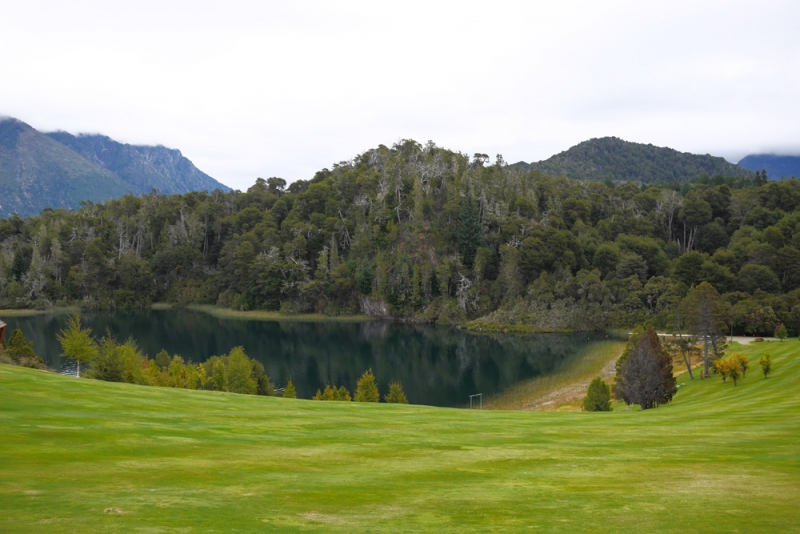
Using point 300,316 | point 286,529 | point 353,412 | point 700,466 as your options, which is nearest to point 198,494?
point 286,529

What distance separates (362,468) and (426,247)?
120850 millimetres

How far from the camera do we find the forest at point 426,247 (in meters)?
109

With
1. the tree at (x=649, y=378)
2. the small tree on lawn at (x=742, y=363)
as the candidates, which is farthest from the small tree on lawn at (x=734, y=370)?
the tree at (x=649, y=378)

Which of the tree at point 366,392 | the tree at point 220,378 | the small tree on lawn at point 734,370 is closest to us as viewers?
the small tree on lawn at point 734,370

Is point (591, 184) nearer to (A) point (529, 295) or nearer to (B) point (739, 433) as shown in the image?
(A) point (529, 295)

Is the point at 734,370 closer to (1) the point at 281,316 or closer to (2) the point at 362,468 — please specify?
(2) the point at 362,468

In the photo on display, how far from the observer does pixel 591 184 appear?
155250mm

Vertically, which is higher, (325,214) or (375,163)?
(375,163)

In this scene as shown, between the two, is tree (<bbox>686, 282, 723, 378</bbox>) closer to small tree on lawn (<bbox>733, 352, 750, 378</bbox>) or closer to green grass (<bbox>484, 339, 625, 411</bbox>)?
small tree on lawn (<bbox>733, 352, 750, 378</bbox>)

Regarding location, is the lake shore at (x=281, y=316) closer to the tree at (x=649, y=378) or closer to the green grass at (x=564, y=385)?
the green grass at (x=564, y=385)

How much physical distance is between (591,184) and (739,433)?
469 feet

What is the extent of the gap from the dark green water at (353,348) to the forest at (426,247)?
37.7 ft

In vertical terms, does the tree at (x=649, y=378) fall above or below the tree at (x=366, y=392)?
above

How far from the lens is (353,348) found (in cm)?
9131
